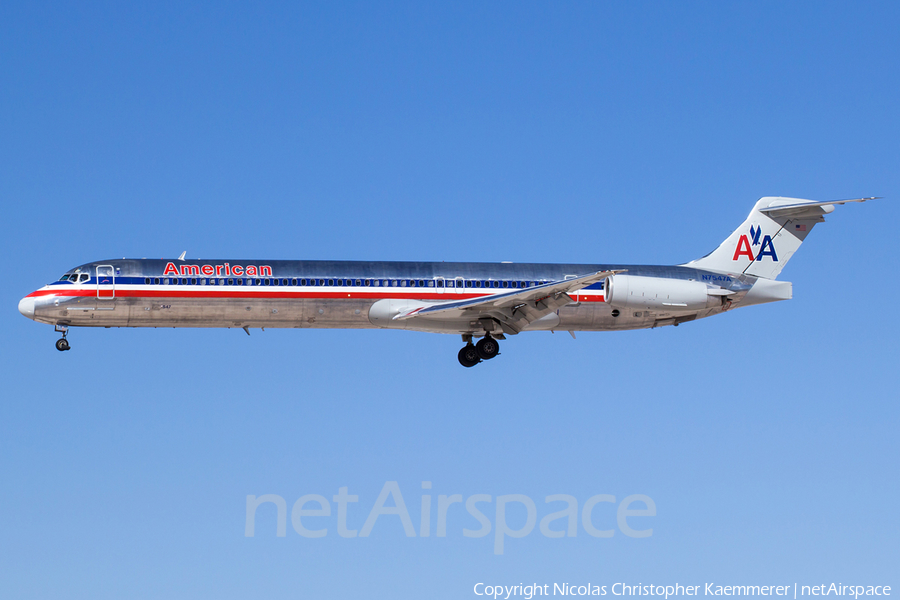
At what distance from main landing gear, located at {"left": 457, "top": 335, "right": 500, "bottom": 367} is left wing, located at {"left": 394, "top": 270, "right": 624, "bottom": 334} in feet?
2.62

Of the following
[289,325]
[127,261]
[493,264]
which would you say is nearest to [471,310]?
[493,264]

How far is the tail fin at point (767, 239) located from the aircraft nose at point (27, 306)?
2360 centimetres

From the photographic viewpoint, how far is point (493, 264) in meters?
36.9

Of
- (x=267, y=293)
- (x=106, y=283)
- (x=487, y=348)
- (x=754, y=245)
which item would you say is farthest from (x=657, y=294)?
(x=106, y=283)

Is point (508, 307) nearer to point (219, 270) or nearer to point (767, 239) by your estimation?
point (219, 270)

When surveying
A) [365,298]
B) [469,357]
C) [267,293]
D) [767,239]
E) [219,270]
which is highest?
[767,239]

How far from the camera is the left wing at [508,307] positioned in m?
33.6

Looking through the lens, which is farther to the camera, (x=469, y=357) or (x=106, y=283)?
(x=469, y=357)

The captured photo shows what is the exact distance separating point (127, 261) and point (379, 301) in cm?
857

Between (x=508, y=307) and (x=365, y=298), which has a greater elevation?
(x=365, y=298)

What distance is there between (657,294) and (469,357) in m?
6.74

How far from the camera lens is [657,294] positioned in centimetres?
3538

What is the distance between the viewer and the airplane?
3466 centimetres

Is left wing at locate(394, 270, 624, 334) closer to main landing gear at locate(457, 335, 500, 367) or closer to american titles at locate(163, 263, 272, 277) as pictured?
main landing gear at locate(457, 335, 500, 367)
